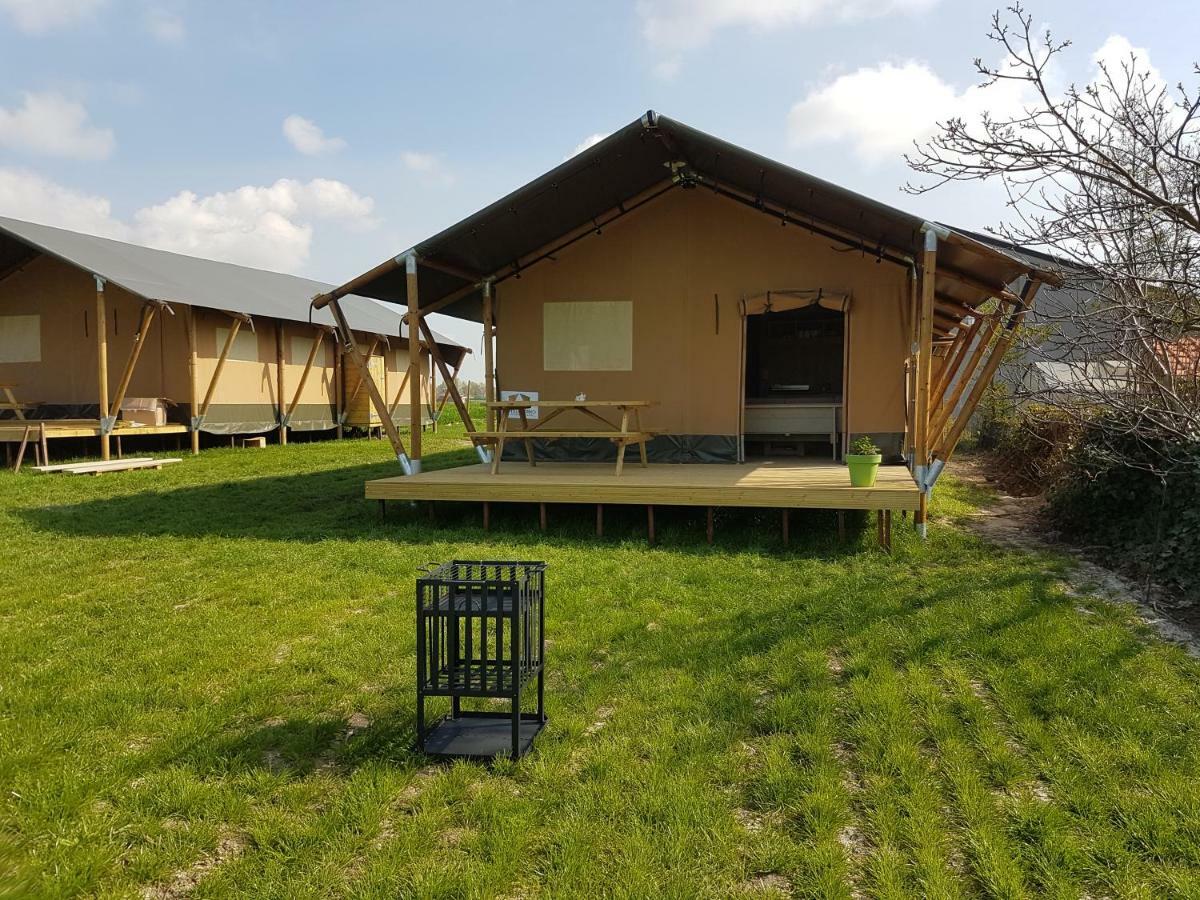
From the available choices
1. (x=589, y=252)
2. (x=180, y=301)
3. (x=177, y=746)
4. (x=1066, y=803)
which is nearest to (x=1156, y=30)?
(x=1066, y=803)

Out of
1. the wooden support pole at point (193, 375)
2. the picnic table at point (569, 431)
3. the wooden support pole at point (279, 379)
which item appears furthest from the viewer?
the wooden support pole at point (279, 379)

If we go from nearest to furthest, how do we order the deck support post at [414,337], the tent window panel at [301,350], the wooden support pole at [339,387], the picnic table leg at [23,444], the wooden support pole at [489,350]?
the deck support post at [414,337]
the wooden support pole at [489,350]
the picnic table leg at [23,444]
the tent window panel at [301,350]
the wooden support pole at [339,387]

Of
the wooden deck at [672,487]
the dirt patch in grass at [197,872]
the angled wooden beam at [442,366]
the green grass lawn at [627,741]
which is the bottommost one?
the dirt patch in grass at [197,872]

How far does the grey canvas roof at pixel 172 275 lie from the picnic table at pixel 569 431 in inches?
131

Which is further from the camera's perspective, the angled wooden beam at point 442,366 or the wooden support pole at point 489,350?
the wooden support pole at point 489,350

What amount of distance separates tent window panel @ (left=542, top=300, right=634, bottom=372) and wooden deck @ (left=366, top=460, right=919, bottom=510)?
138 cm

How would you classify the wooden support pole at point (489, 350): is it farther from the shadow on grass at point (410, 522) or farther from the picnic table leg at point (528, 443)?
the shadow on grass at point (410, 522)

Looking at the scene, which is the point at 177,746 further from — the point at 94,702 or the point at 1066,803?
the point at 1066,803

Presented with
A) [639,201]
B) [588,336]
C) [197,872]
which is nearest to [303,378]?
[588,336]

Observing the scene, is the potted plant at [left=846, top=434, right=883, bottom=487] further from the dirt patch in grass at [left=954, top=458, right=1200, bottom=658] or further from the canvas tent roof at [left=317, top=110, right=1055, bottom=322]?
the canvas tent roof at [left=317, top=110, right=1055, bottom=322]

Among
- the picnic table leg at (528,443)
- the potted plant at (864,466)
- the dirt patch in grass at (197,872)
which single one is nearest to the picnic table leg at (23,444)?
the picnic table leg at (528,443)

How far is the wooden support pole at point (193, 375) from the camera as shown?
1281 cm

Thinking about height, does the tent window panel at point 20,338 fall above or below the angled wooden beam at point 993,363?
above

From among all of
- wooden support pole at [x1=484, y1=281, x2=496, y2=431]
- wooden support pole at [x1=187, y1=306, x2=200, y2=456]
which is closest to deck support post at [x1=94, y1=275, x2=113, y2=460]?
wooden support pole at [x1=187, y1=306, x2=200, y2=456]
